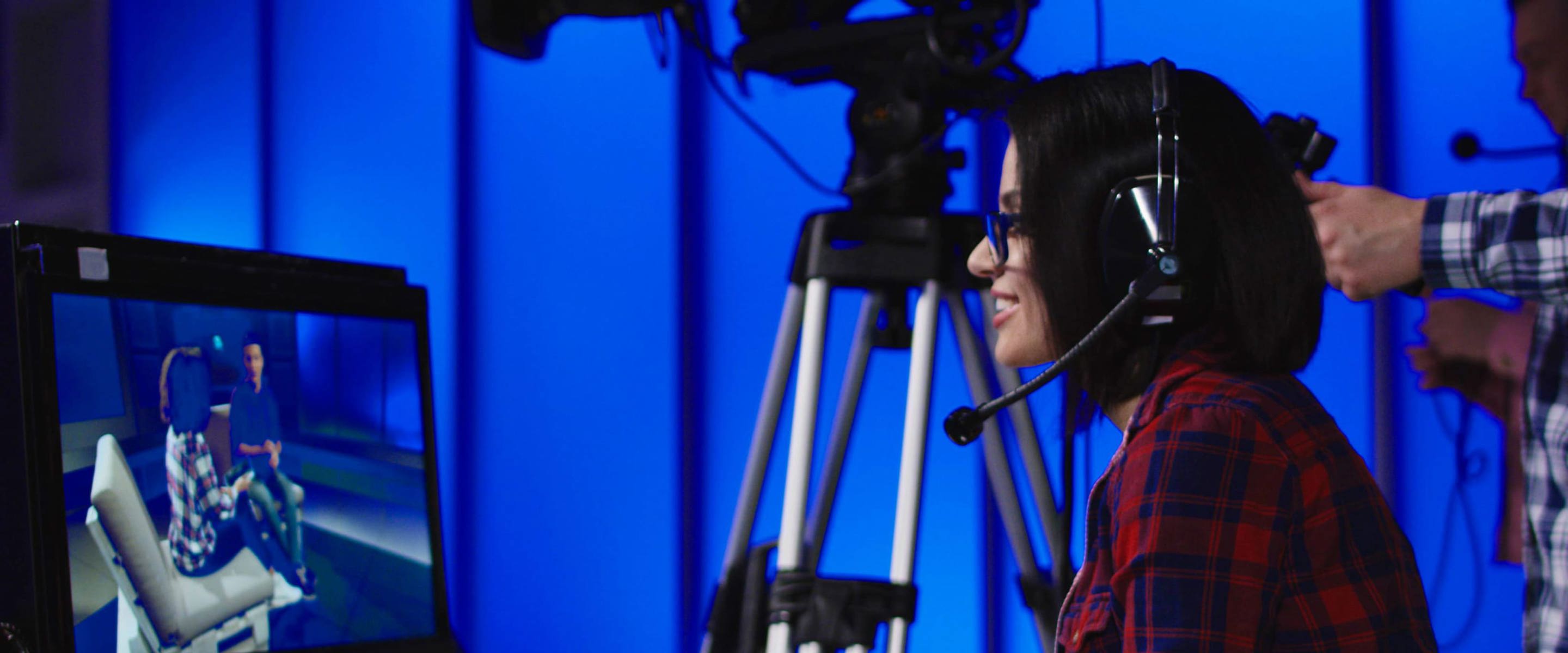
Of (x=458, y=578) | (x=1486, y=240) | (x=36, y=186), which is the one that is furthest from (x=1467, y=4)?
(x=36, y=186)

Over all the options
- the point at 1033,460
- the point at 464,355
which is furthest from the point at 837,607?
the point at 464,355

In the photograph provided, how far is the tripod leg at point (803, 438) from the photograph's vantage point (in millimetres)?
1133

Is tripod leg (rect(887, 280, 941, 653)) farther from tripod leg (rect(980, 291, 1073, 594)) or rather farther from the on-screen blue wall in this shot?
the on-screen blue wall

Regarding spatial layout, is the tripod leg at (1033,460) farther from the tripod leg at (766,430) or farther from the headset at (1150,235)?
the headset at (1150,235)

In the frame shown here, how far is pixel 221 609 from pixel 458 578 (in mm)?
1247

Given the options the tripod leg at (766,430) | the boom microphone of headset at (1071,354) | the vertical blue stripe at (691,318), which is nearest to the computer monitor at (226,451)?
the tripod leg at (766,430)

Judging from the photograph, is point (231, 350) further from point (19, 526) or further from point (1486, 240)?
point (1486, 240)

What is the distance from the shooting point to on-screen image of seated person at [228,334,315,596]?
97 cm

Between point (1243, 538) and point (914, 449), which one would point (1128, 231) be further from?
point (914, 449)

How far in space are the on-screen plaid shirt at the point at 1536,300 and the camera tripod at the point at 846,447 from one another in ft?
1.45

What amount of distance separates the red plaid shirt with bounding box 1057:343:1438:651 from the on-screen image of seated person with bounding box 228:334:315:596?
27.5 inches

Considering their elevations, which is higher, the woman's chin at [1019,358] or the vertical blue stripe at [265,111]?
the vertical blue stripe at [265,111]

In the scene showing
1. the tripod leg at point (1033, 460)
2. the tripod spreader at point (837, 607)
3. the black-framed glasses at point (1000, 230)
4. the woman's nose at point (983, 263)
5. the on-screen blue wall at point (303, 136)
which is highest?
the on-screen blue wall at point (303, 136)

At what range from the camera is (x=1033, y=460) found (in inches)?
48.2
